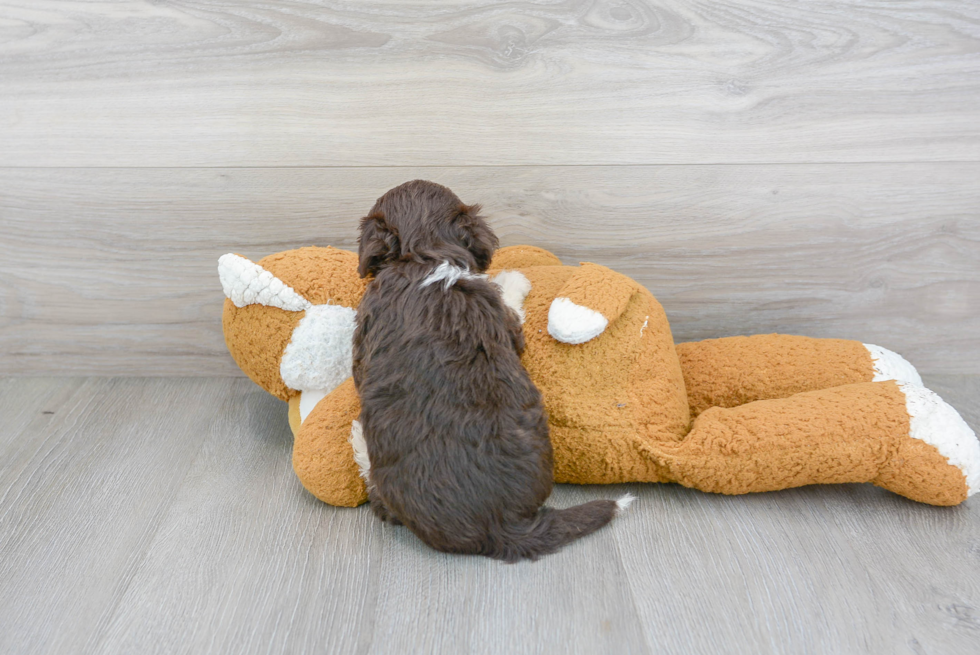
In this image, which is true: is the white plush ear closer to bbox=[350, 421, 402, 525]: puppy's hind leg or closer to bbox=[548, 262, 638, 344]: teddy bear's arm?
bbox=[350, 421, 402, 525]: puppy's hind leg

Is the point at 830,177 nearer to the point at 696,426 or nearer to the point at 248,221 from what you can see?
the point at 696,426

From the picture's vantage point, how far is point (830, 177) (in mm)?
1462

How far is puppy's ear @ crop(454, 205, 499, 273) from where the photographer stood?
108 centimetres

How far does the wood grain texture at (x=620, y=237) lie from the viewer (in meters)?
1.47

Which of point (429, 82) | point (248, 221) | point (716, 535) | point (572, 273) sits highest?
point (429, 82)

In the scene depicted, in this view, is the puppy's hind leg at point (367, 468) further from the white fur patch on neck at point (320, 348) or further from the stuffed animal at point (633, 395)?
the white fur patch on neck at point (320, 348)

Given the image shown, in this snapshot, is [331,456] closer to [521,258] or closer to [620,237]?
[521,258]

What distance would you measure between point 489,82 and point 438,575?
0.96 m

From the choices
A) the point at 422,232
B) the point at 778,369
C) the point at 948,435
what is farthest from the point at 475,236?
the point at 948,435

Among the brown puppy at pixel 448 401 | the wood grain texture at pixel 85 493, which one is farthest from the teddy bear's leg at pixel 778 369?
the wood grain texture at pixel 85 493

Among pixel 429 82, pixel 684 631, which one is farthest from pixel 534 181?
pixel 684 631

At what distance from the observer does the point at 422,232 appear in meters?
1.06

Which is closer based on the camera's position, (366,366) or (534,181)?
(366,366)

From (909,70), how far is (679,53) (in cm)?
48
